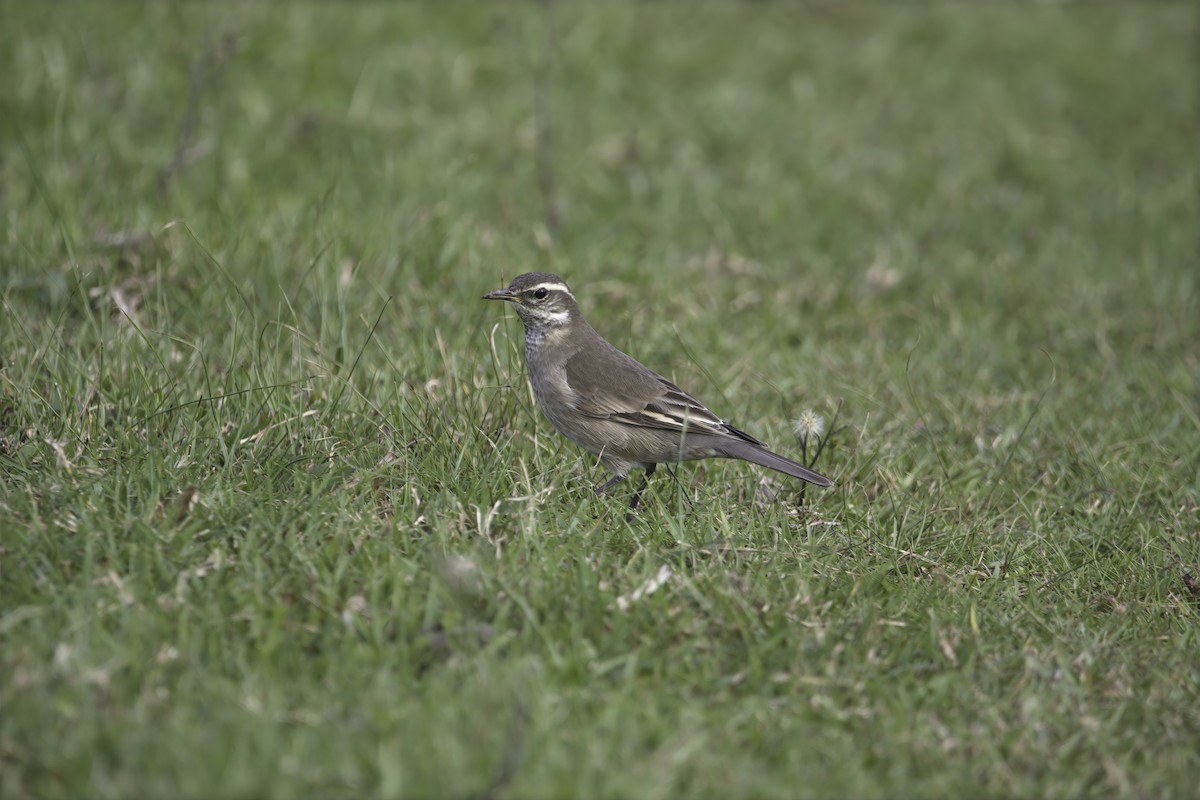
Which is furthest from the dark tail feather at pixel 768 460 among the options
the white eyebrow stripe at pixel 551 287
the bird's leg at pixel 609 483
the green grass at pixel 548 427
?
the white eyebrow stripe at pixel 551 287

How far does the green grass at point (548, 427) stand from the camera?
13.0 feet

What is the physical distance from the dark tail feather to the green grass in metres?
0.17

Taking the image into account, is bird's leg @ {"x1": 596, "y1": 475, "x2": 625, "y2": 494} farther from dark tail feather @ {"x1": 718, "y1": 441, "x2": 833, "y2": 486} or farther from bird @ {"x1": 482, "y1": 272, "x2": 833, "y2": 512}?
dark tail feather @ {"x1": 718, "y1": 441, "x2": 833, "y2": 486}

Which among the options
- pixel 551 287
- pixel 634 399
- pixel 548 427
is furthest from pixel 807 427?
pixel 551 287

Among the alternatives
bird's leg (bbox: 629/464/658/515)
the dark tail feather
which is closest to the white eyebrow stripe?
bird's leg (bbox: 629/464/658/515)

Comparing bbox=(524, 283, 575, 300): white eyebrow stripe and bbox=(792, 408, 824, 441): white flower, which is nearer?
bbox=(792, 408, 824, 441): white flower

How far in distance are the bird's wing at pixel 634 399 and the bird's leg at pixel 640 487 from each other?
0.26 metres

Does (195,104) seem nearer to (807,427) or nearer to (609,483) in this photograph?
(609,483)

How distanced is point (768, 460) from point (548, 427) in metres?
1.25

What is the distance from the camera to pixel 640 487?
229 inches

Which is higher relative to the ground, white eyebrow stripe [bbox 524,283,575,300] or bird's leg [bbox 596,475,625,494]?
white eyebrow stripe [bbox 524,283,575,300]

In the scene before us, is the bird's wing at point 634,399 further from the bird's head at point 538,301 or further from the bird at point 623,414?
the bird's head at point 538,301

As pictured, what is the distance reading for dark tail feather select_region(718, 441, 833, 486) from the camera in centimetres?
539

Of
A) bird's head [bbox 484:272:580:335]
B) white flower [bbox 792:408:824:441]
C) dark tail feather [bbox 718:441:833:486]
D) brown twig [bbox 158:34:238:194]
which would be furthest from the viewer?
brown twig [bbox 158:34:238:194]
